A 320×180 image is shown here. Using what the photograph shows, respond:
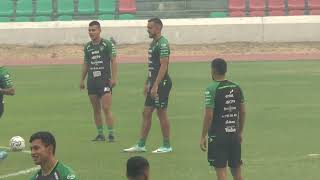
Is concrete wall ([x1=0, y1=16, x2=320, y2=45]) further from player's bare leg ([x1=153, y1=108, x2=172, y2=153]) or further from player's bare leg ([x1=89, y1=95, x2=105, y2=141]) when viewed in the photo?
player's bare leg ([x1=153, y1=108, x2=172, y2=153])

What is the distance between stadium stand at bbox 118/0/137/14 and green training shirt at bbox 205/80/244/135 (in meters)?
33.2

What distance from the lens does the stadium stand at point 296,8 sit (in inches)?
1700

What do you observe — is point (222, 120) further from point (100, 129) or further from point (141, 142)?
point (100, 129)

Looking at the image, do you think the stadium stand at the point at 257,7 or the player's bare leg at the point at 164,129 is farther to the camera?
the stadium stand at the point at 257,7

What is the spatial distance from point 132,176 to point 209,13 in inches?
1465

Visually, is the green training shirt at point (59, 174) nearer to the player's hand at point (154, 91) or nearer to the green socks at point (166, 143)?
the player's hand at point (154, 91)

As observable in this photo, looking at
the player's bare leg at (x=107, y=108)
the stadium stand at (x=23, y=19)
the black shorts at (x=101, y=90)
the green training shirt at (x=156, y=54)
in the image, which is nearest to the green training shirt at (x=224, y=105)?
the green training shirt at (x=156, y=54)

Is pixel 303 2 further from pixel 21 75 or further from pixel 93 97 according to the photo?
pixel 93 97

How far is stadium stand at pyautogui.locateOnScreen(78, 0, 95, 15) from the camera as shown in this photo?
43.2 m

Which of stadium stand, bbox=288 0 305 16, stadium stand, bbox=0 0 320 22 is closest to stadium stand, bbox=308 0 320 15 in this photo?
stadium stand, bbox=0 0 320 22

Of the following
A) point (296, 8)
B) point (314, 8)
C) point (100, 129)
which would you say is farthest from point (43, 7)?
point (100, 129)

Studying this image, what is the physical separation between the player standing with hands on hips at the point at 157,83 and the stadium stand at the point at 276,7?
30.2 metres

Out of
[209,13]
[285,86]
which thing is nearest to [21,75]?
[285,86]

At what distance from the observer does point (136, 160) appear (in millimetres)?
6496
